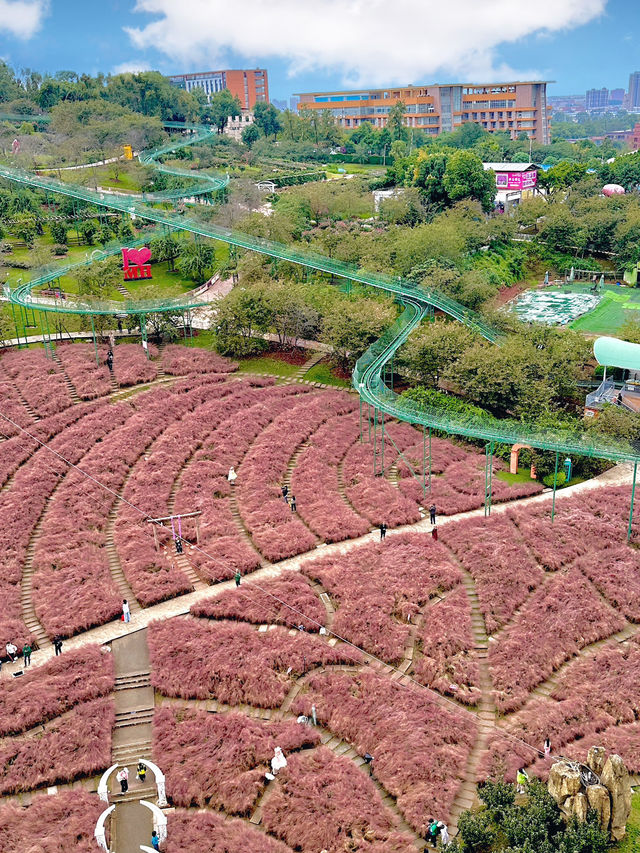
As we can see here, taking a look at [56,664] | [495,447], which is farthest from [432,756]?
[495,447]

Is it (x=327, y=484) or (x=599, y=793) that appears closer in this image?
(x=599, y=793)

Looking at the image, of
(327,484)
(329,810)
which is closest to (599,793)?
(329,810)

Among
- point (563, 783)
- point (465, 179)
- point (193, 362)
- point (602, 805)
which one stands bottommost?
point (602, 805)

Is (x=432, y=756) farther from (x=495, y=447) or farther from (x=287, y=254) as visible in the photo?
(x=287, y=254)

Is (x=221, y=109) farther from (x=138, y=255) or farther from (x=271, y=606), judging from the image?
(x=271, y=606)

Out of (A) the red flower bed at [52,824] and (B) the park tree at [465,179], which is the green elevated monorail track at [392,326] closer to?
(A) the red flower bed at [52,824]
